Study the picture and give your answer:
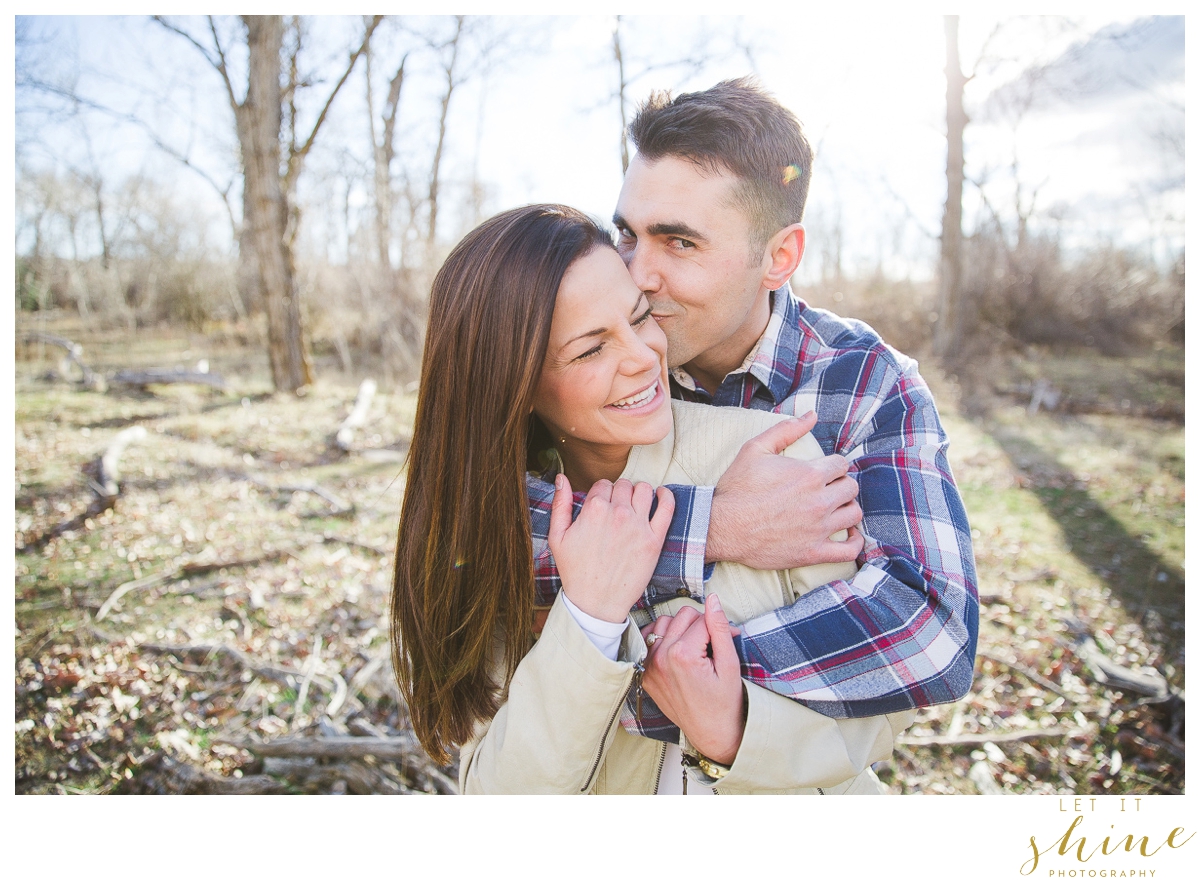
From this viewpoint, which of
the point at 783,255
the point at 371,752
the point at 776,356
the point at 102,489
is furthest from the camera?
the point at 102,489

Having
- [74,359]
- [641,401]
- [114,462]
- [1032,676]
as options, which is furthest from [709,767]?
[74,359]

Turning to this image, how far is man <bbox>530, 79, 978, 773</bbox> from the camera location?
161 centimetres

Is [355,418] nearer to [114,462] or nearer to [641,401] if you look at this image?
[114,462]

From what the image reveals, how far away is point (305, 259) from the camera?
645 inches

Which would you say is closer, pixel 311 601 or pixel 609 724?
pixel 609 724

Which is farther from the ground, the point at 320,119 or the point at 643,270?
the point at 320,119

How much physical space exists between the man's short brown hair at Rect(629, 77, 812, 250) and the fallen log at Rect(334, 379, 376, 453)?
6361 mm

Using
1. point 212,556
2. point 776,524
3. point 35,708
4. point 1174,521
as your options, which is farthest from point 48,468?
point 1174,521

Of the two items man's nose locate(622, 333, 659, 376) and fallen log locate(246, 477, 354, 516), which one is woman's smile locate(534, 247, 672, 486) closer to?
man's nose locate(622, 333, 659, 376)

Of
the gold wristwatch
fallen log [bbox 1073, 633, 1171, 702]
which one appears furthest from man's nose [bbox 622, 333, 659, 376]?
fallen log [bbox 1073, 633, 1171, 702]

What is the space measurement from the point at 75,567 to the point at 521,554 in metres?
4.64

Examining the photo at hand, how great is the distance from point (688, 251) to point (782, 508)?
3.07ft

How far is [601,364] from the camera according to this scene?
1.79 metres

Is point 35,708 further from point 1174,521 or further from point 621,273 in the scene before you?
point 1174,521
